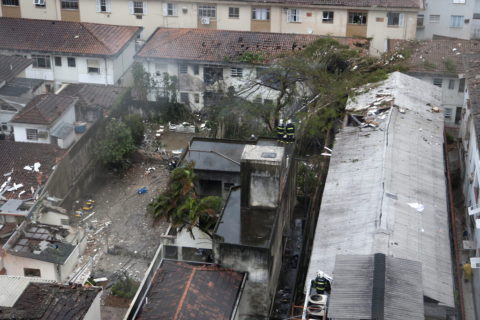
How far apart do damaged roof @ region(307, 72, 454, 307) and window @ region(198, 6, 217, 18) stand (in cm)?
1649

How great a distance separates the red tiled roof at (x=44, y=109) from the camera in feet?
120

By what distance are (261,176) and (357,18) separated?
25.2 meters

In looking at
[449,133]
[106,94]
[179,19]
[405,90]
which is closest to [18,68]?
[106,94]

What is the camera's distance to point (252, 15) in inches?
1895

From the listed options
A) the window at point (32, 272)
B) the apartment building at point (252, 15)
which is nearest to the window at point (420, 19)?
the apartment building at point (252, 15)

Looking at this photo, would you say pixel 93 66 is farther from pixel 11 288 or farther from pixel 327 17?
pixel 11 288

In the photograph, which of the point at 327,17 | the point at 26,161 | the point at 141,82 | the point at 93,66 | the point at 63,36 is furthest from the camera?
the point at 327,17

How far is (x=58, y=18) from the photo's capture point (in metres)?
50.6

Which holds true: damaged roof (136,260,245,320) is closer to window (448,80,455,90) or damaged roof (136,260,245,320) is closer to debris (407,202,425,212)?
debris (407,202,425,212)

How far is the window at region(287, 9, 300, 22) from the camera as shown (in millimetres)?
47688

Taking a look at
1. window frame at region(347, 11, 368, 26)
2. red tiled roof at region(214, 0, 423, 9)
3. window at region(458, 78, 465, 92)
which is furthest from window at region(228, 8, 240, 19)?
window at region(458, 78, 465, 92)

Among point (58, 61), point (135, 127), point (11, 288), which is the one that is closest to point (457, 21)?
point (135, 127)

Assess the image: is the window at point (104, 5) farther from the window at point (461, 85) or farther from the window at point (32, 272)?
the window at point (32, 272)

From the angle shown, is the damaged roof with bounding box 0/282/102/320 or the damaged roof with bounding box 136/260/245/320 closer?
the damaged roof with bounding box 136/260/245/320
